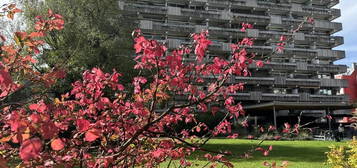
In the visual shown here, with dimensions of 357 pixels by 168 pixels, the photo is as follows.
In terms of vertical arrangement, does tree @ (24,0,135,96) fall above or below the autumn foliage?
above

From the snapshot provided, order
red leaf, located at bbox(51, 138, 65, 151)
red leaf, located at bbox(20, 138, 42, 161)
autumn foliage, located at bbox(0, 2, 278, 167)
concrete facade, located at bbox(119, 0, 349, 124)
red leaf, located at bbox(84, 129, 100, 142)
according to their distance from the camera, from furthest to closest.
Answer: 1. concrete facade, located at bbox(119, 0, 349, 124)
2. autumn foliage, located at bbox(0, 2, 278, 167)
3. red leaf, located at bbox(84, 129, 100, 142)
4. red leaf, located at bbox(51, 138, 65, 151)
5. red leaf, located at bbox(20, 138, 42, 161)

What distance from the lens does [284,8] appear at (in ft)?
161

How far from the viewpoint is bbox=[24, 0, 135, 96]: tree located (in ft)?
49.9

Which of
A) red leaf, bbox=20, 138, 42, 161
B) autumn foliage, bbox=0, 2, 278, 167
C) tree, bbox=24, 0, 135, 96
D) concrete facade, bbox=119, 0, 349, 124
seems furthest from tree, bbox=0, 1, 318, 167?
concrete facade, bbox=119, 0, 349, 124

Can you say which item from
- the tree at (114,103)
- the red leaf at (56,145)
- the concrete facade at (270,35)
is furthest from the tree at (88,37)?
the concrete facade at (270,35)

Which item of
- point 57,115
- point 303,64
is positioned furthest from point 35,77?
point 303,64

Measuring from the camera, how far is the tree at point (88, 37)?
15.2 metres

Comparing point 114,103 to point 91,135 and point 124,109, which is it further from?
point 91,135

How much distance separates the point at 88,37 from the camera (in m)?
15.5

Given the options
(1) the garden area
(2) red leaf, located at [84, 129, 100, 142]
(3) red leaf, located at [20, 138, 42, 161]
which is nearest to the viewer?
(3) red leaf, located at [20, 138, 42, 161]

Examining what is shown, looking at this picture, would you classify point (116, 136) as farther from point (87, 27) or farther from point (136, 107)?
point (87, 27)

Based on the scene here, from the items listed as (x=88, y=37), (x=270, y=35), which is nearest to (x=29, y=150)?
(x=88, y=37)

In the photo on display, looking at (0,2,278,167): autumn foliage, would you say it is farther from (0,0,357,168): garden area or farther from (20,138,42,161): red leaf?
(20,138,42,161): red leaf

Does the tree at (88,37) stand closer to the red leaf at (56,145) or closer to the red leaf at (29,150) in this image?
the red leaf at (56,145)
